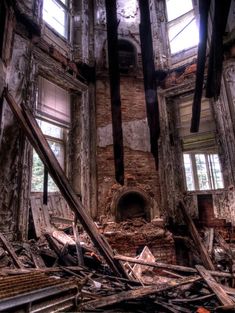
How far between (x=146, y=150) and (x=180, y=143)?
968 mm

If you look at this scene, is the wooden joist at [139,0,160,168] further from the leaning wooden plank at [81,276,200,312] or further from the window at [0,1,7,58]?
the window at [0,1,7,58]

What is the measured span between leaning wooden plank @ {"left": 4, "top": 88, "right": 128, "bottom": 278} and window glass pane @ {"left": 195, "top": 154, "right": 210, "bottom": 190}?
3.91 m

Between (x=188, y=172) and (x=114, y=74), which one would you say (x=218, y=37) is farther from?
(x=188, y=172)

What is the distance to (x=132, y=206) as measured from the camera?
6.41 m

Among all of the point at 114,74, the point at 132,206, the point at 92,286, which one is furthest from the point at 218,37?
the point at 132,206

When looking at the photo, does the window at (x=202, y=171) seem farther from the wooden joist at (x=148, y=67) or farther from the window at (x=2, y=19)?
the window at (x=2, y=19)

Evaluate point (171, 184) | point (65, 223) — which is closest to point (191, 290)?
point (65, 223)

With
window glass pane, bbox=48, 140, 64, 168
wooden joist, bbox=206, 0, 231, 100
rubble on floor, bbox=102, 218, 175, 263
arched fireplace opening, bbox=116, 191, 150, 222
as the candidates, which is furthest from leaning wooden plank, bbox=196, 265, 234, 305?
window glass pane, bbox=48, 140, 64, 168

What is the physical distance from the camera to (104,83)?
7.05 metres

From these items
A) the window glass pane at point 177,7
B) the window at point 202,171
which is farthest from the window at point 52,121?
the window glass pane at point 177,7

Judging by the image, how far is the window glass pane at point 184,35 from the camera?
6.89 meters

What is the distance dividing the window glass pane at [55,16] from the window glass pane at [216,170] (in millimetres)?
5440

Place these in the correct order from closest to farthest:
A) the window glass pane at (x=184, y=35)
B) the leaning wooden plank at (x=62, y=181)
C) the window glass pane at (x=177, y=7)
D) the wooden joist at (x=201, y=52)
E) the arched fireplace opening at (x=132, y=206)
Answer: the wooden joist at (x=201, y=52)
the leaning wooden plank at (x=62, y=181)
the arched fireplace opening at (x=132, y=206)
the window glass pane at (x=184, y=35)
the window glass pane at (x=177, y=7)

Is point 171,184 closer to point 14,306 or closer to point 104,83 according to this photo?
point 104,83
